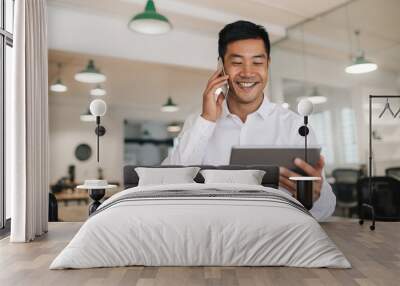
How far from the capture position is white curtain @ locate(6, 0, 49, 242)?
405 centimetres

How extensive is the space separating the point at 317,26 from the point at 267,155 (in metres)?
1.97

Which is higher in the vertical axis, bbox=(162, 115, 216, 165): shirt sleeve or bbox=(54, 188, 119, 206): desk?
bbox=(162, 115, 216, 165): shirt sleeve

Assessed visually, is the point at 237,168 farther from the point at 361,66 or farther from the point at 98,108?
the point at 361,66

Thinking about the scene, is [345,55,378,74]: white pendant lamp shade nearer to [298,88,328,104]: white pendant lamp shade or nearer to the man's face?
[298,88,328,104]: white pendant lamp shade

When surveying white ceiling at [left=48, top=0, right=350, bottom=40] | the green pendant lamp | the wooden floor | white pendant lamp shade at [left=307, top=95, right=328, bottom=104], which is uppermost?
white ceiling at [left=48, top=0, right=350, bottom=40]

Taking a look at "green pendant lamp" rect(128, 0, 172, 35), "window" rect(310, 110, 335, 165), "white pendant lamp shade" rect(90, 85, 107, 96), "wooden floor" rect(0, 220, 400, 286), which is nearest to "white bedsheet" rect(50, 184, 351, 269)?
"wooden floor" rect(0, 220, 400, 286)

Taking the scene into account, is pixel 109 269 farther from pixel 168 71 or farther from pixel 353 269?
pixel 168 71

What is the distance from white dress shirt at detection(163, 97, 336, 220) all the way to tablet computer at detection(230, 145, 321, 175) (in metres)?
0.06

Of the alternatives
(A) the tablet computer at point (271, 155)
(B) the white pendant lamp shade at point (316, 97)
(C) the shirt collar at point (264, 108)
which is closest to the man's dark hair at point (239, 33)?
(C) the shirt collar at point (264, 108)

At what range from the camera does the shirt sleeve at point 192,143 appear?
5.11m

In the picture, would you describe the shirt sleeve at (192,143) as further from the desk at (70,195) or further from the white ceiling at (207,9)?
the desk at (70,195)

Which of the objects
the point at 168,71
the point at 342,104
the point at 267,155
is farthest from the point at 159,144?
the point at 342,104

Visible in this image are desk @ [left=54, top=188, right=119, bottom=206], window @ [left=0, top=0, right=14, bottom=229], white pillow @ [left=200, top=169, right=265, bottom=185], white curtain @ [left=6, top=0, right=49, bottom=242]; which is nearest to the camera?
white curtain @ [left=6, top=0, right=49, bottom=242]

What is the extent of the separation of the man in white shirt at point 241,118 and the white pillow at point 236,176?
532mm
